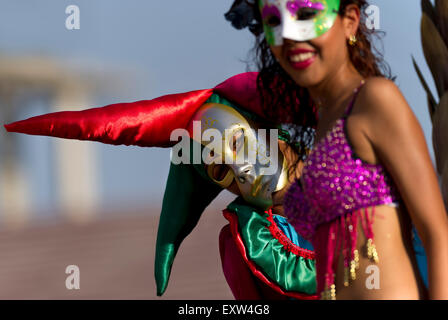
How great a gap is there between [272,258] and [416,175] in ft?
4.42

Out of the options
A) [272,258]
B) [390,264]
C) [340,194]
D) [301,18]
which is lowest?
[272,258]

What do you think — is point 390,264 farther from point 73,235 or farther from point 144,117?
point 73,235

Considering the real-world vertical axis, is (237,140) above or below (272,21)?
below

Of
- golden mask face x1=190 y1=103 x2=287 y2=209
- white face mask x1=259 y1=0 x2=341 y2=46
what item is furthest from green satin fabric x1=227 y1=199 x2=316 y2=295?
white face mask x1=259 y1=0 x2=341 y2=46

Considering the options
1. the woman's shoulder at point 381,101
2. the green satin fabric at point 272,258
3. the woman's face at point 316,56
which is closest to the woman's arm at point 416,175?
the woman's shoulder at point 381,101

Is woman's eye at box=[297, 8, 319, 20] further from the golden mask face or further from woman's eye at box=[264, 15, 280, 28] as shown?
the golden mask face

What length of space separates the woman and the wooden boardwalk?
608 cm

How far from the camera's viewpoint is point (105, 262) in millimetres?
11750

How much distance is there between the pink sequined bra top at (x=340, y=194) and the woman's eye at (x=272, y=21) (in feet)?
0.92

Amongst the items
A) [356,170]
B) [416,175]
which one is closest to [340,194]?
[356,170]

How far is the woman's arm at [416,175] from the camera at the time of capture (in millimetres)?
1630

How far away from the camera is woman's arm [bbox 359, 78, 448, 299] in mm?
1630

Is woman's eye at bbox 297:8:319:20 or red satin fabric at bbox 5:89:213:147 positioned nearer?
woman's eye at bbox 297:8:319:20
